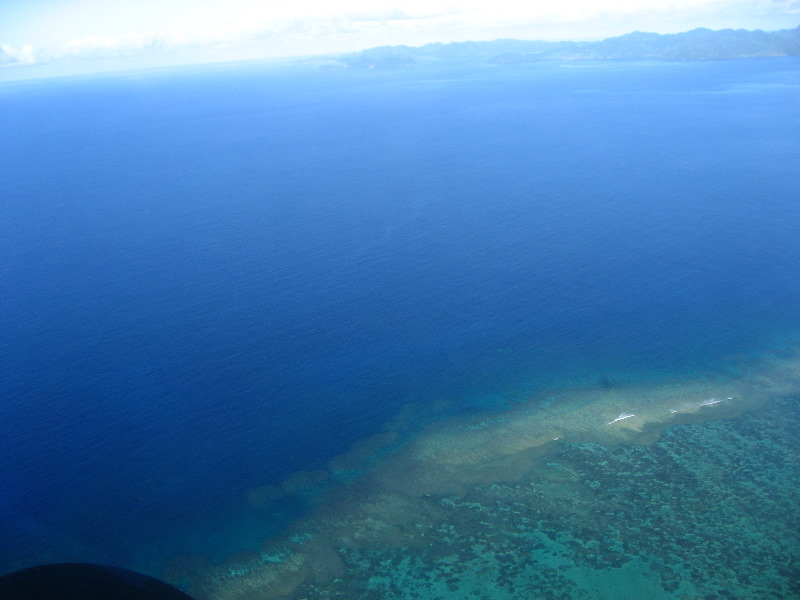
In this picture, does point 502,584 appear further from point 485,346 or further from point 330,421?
point 485,346

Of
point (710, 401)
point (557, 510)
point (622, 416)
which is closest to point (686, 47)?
point (710, 401)

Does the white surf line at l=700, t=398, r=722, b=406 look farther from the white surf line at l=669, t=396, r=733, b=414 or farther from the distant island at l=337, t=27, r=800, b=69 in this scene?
the distant island at l=337, t=27, r=800, b=69

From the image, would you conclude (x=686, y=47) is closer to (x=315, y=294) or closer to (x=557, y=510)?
(x=315, y=294)

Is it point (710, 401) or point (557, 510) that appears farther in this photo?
point (710, 401)

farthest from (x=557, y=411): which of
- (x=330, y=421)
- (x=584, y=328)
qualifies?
(x=330, y=421)

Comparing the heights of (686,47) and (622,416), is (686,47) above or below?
above

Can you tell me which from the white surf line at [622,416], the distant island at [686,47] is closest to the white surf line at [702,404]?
the white surf line at [622,416]

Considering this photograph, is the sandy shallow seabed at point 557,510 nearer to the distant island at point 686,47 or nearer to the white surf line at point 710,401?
the white surf line at point 710,401
